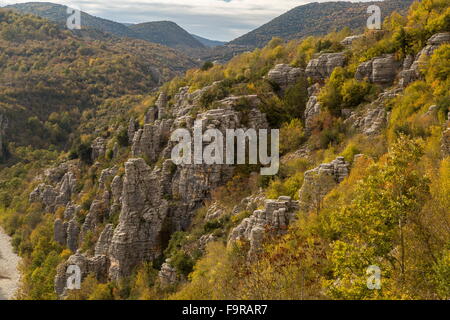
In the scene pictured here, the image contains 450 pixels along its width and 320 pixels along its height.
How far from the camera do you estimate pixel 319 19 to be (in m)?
160

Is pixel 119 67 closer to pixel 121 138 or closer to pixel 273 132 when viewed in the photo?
pixel 121 138

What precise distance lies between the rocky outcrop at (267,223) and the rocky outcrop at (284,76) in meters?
22.1

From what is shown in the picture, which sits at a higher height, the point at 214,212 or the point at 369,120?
the point at 369,120

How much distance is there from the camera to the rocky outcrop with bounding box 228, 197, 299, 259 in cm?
2495

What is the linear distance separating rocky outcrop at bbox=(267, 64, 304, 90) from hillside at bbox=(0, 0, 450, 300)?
136 millimetres

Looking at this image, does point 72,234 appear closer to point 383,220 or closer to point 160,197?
point 160,197

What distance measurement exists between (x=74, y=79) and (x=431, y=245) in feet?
440

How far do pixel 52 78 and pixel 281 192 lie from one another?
115866 millimetres

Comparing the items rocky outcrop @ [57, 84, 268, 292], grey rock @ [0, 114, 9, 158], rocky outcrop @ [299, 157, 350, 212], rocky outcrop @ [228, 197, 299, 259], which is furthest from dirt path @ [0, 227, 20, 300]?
rocky outcrop @ [299, 157, 350, 212]

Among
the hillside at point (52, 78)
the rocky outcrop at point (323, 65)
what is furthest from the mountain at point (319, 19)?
the rocky outcrop at point (323, 65)

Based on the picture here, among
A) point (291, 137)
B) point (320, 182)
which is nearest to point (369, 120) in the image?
point (291, 137)

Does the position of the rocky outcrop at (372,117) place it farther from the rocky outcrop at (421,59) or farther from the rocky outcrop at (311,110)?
the rocky outcrop at (311,110)

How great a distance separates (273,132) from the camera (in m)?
42.0
